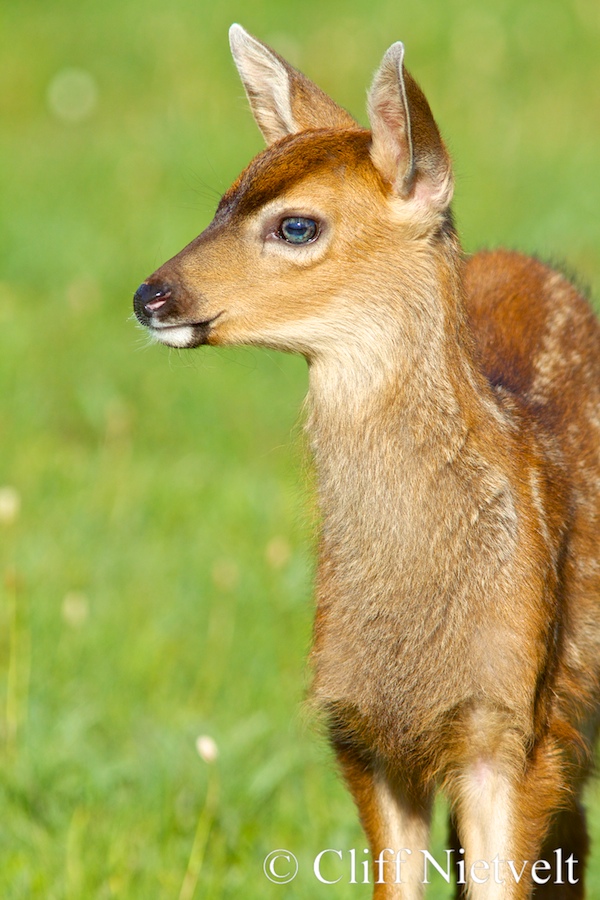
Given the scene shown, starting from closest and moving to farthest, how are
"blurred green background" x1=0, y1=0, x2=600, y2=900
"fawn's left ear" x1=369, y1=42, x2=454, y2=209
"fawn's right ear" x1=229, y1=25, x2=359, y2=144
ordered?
"fawn's left ear" x1=369, y1=42, x2=454, y2=209 → "fawn's right ear" x1=229, y1=25, x2=359, y2=144 → "blurred green background" x1=0, y1=0, x2=600, y2=900

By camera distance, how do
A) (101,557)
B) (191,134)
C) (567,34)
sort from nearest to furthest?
(101,557), (191,134), (567,34)

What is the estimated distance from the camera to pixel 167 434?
26.2 feet

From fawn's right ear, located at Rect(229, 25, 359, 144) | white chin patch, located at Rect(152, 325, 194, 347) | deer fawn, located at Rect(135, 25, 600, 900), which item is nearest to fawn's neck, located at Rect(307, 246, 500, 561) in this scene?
deer fawn, located at Rect(135, 25, 600, 900)

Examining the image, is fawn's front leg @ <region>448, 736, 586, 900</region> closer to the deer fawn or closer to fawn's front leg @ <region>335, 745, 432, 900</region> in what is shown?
the deer fawn

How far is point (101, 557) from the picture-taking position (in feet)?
20.8

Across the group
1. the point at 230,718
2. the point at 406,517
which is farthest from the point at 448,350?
the point at 230,718

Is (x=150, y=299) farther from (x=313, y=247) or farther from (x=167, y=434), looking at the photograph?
(x=167, y=434)

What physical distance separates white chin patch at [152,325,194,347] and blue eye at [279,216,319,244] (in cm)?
33

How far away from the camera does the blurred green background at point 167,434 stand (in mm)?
4816

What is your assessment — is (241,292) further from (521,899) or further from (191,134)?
(191,134)

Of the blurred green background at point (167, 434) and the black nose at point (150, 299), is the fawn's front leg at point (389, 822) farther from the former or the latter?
the black nose at point (150, 299)

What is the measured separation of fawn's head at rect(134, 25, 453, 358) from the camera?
3664mm

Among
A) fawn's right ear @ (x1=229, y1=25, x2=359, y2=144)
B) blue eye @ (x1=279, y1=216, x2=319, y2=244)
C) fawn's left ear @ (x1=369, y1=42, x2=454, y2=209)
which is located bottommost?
blue eye @ (x1=279, y1=216, x2=319, y2=244)

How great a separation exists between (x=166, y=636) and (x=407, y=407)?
2468 millimetres
